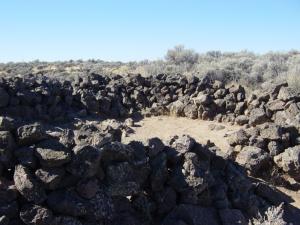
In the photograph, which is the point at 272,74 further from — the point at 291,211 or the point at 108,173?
the point at 108,173

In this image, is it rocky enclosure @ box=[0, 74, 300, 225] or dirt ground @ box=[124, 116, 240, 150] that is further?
dirt ground @ box=[124, 116, 240, 150]

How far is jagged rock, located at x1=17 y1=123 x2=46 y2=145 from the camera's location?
257 inches

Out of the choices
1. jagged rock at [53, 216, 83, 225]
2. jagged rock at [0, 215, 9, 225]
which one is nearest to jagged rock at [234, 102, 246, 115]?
jagged rock at [53, 216, 83, 225]

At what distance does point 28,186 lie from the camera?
19.6ft

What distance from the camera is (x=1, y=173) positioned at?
6.38 metres

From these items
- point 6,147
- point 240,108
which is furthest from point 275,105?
point 6,147

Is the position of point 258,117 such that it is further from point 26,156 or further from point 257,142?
point 26,156

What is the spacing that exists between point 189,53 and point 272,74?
43.2ft

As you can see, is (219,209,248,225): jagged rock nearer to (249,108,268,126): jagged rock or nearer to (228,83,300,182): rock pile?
(228,83,300,182): rock pile

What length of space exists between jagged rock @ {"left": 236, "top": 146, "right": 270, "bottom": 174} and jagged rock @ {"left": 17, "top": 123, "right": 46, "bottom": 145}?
519 cm

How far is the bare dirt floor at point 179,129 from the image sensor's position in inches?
555

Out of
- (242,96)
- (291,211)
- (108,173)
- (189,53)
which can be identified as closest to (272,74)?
(242,96)

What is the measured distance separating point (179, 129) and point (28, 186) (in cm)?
989

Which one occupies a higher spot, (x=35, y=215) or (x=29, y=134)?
(x=29, y=134)
